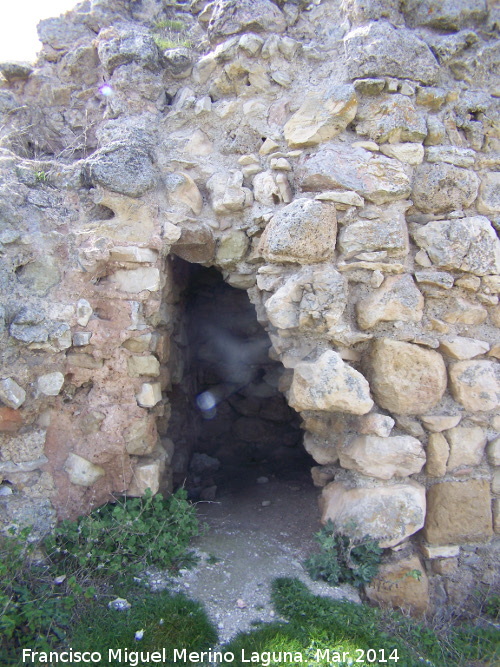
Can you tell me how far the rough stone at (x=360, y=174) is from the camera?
8.54 ft

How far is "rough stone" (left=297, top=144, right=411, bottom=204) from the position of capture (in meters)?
2.60

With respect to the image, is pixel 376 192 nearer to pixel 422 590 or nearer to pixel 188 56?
pixel 188 56

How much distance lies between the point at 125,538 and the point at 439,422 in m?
1.72

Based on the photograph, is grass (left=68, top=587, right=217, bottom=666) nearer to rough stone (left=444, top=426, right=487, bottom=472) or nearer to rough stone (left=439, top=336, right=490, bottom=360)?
rough stone (left=444, top=426, right=487, bottom=472)

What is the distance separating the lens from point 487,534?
255 cm

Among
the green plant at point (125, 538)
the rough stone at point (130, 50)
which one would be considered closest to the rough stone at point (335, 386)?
the green plant at point (125, 538)

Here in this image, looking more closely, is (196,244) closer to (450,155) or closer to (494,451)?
(450,155)

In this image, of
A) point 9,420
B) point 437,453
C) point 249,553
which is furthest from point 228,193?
point 249,553

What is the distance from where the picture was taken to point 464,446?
100 inches

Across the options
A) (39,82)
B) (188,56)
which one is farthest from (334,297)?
(39,82)

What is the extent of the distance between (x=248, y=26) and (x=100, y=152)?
3.93ft

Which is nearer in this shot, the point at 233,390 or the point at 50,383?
the point at 50,383

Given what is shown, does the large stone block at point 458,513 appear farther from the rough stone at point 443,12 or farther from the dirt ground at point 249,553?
the rough stone at point 443,12

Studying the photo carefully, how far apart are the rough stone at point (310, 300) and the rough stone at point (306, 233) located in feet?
0.30
